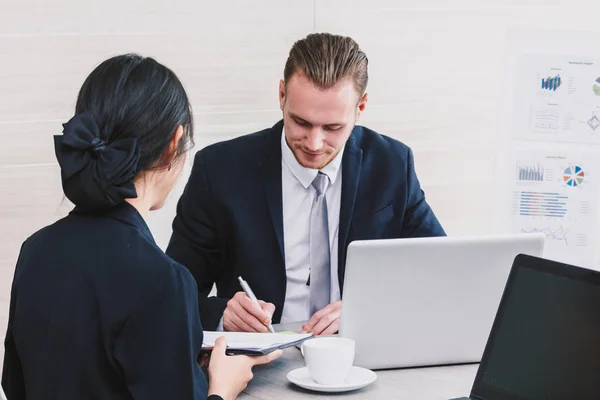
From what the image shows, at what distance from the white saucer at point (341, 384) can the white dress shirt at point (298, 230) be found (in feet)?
2.06

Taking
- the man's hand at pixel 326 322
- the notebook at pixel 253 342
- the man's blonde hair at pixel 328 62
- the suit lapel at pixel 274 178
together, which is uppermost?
the man's blonde hair at pixel 328 62

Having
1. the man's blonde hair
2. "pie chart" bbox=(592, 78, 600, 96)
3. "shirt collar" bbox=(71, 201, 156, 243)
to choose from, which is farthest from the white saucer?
"pie chart" bbox=(592, 78, 600, 96)

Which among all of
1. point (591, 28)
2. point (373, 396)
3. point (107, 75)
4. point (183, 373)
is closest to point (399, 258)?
point (373, 396)

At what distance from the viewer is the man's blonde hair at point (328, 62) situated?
8.21ft

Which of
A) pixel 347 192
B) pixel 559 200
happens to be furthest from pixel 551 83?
pixel 347 192

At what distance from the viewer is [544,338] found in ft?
5.56

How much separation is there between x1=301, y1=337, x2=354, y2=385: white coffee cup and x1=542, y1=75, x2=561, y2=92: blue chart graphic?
2173mm

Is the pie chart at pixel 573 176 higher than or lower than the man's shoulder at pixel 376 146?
lower

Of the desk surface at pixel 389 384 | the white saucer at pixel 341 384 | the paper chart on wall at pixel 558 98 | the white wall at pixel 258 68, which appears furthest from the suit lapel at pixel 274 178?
the paper chart on wall at pixel 558 98

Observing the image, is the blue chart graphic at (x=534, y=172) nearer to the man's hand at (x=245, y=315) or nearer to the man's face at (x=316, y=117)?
the man's face at (x=316, y=117)

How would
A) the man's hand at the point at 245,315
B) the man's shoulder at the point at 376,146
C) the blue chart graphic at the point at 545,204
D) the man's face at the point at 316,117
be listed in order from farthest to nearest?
1. the blue chart graphic at the point at 545,204
2. the man's shoulder at the point at 376,146
3. the man's face at the point at 316,117
4. the man's hand at the point at 245,315

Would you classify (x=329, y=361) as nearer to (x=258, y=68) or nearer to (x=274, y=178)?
(x=274, y=178)

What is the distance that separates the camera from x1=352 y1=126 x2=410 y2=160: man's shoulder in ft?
8.99

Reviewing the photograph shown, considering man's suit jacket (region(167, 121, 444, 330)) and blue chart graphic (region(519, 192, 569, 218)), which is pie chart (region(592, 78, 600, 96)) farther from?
man's suit jacket (region(167, 121, 444, 330))
